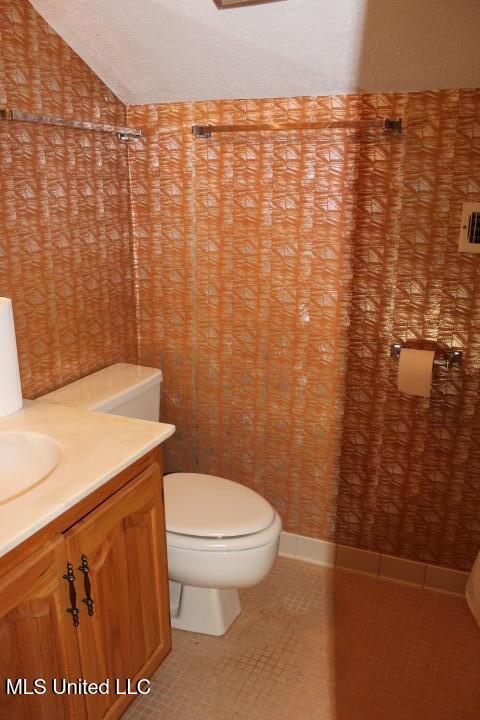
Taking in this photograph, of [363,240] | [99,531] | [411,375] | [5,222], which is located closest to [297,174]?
[363,240]

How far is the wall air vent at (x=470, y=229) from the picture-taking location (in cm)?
177

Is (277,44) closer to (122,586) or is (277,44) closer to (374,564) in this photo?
(122,586)


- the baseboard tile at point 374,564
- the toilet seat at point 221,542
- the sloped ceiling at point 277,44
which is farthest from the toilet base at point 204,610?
the sloped ceiling at point 277,44

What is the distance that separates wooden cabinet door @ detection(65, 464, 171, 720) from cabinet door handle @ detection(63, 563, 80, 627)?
17 millimetres

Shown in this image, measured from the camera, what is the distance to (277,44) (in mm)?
1654

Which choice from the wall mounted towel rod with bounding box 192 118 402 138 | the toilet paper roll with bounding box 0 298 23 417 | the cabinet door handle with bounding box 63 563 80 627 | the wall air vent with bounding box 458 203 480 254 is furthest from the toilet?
the wall air vent with bounding box 458 203 480 254

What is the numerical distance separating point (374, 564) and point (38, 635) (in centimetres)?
140

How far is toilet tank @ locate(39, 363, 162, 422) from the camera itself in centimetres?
182

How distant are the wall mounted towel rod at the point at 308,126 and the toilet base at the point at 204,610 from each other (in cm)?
148

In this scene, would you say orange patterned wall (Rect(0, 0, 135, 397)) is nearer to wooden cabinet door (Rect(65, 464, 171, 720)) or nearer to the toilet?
the toilet

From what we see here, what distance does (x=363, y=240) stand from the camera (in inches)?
75.5

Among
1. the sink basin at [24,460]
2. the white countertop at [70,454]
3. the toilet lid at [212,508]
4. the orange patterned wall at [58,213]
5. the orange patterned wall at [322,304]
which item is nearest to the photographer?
the white countertop at [70,454]

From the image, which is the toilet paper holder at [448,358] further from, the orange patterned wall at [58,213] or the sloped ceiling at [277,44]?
the orange patterned wall at [58,213]

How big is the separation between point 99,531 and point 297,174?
128 cm
